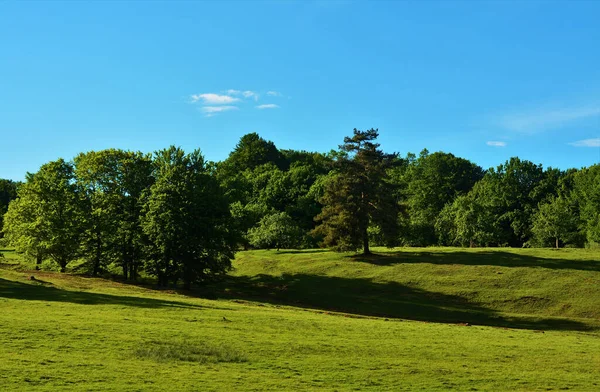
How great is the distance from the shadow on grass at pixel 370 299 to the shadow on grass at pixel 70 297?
674 inches

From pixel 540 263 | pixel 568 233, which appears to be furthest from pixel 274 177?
pixel 540 263

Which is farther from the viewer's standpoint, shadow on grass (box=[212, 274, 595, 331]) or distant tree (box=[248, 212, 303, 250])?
distant tree (box=[248, 212, 303, 250])

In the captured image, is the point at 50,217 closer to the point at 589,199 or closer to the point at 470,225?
the point at 470,225

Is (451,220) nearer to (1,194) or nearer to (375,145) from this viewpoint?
(375,145)

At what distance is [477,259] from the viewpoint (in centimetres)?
7169

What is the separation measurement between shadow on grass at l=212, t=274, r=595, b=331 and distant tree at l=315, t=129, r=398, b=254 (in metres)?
8.94

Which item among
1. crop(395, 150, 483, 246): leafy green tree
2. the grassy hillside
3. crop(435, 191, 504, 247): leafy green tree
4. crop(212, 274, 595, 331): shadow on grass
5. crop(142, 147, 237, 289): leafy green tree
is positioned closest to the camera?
crop(212, 274, 595, 331): shadow on grass

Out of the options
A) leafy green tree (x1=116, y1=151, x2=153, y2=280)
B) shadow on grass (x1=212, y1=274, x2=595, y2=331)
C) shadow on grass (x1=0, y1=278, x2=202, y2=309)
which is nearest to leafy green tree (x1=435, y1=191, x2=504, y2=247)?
shadow on grass (x1=212, y1=274, x2=595, y2=331)

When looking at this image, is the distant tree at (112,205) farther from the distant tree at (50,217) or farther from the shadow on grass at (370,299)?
the shadow on grass at (370,299)

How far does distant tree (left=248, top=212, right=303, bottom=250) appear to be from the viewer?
3777 inches

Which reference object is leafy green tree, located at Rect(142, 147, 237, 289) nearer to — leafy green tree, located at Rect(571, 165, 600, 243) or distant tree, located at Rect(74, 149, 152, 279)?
distant tree, located at Rect(74, 149, 152, 279)

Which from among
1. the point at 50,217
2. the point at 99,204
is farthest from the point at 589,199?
the point at 50,217

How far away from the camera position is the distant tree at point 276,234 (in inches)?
3777

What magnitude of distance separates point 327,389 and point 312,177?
12832 cm
